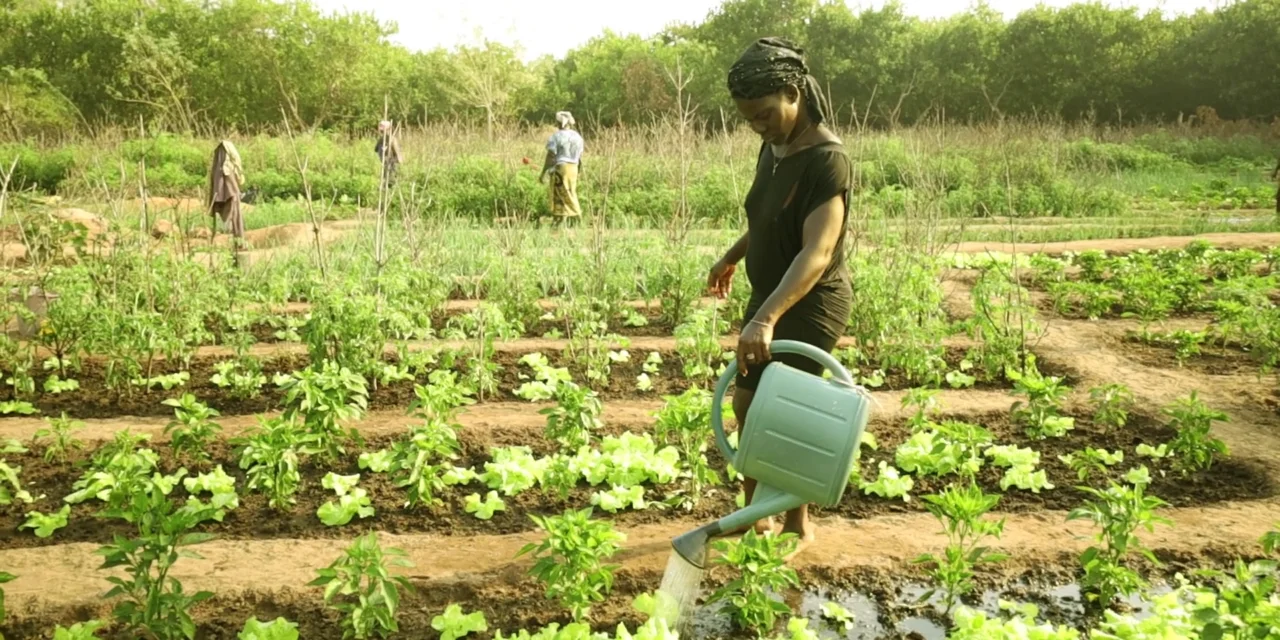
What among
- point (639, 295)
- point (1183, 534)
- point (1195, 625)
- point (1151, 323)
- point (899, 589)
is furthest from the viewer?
point (639, 295)

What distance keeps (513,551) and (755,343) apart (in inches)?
45.3

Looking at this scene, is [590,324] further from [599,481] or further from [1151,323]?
[1151,323]

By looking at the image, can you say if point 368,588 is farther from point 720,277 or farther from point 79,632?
point 720,277

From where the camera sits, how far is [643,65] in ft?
87.2

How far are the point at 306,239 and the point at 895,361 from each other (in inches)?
240

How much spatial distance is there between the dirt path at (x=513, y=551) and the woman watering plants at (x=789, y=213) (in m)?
0.42

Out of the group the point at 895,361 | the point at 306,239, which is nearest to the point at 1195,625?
the point at 895,361

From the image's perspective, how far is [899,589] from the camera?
279cm

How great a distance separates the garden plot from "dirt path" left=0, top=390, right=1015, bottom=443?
0.06ft

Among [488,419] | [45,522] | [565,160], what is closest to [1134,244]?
[565,160]

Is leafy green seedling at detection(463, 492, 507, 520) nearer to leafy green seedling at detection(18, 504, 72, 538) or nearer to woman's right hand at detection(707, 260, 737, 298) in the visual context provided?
woman's right hand at detection(707, 260, 737, 298)

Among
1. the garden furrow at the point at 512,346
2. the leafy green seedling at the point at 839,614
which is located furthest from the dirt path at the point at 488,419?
the leafy green seedling at the point at 839,614

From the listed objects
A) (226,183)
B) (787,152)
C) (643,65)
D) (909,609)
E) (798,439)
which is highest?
(643,65)

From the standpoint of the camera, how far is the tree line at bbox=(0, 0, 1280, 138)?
22.8 meters
